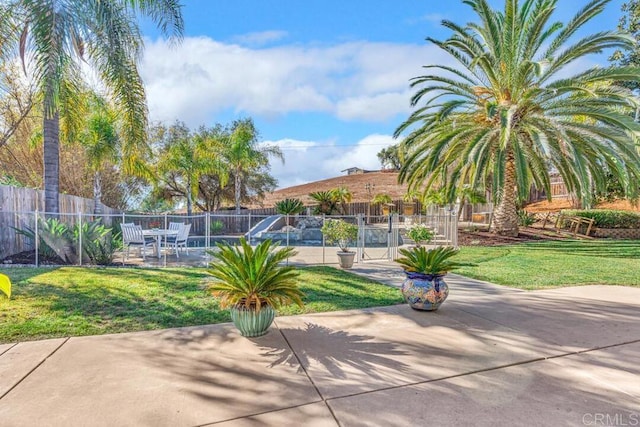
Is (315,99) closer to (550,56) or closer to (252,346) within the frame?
(550,56)

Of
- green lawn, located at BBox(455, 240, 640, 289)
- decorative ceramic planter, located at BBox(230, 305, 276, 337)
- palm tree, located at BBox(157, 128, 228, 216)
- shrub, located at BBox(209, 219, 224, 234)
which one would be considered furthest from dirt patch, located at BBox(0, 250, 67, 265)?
palm tree, located at BBox(157, 128, 228, 216)

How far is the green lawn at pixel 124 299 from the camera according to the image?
12.5ft

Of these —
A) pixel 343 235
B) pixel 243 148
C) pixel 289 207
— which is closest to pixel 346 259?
pixel 343 235

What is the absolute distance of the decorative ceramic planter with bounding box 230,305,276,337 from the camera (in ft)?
11.3

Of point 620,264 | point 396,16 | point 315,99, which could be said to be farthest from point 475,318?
point 315,99

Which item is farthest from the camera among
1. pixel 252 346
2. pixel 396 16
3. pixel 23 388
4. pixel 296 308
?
pixel 396 16

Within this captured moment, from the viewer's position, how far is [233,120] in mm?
22328

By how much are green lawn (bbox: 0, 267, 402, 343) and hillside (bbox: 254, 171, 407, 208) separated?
66.5 feet

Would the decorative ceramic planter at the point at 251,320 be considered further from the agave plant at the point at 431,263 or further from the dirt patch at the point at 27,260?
the dirt patch at the point at 27,260

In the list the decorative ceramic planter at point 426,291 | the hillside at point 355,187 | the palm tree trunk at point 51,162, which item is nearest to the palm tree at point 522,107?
the decorative ceramic planter at point 426,291

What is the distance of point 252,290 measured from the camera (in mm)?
3477

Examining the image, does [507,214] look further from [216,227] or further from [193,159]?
[193,159]

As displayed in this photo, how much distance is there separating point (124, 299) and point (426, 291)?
430 centimetres

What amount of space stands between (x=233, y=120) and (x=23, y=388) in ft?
70.8
